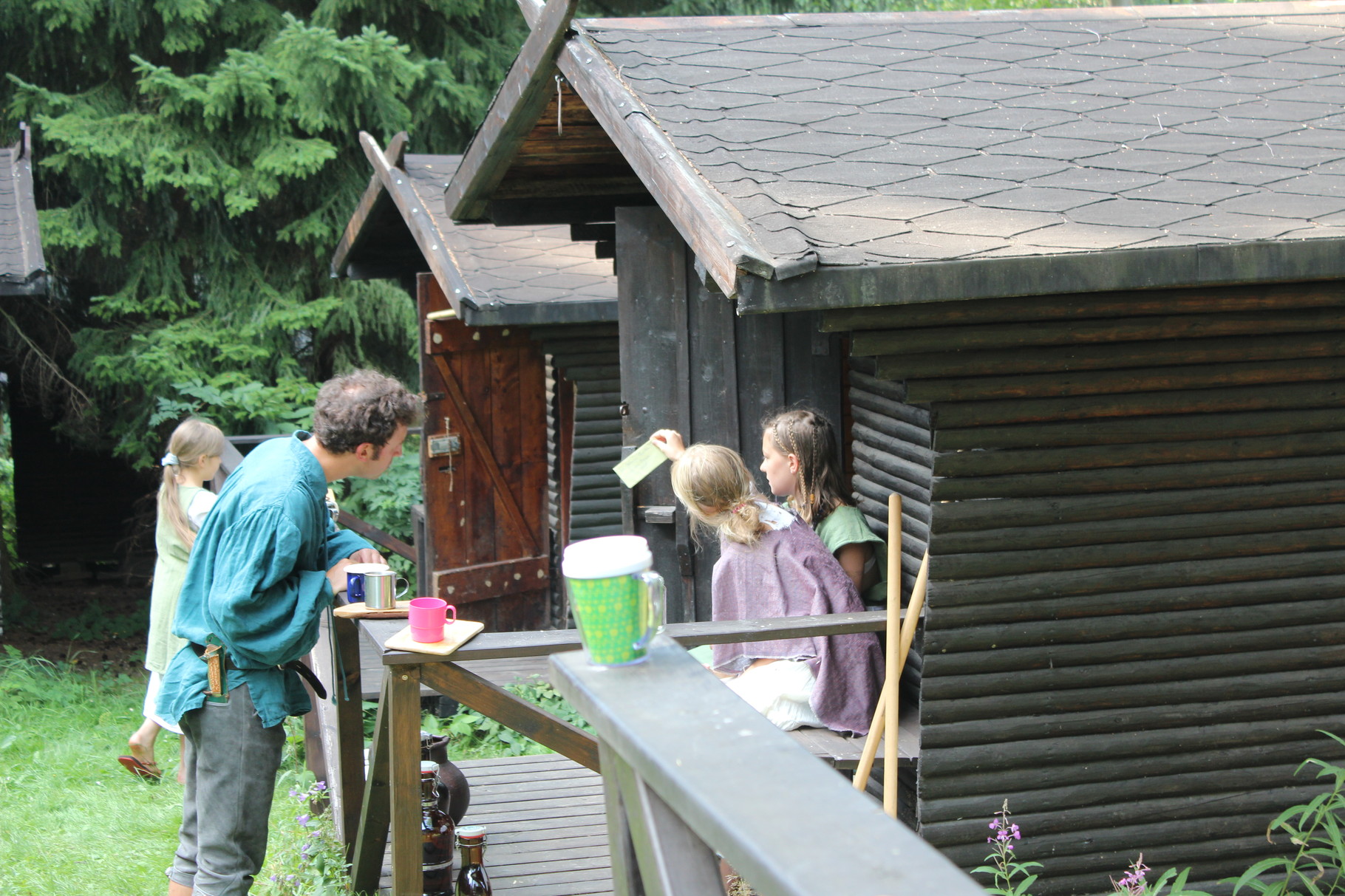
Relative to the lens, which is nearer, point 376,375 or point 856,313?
point 856,313

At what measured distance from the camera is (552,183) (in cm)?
591

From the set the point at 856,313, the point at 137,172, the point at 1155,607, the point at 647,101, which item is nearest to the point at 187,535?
the point at 647,101

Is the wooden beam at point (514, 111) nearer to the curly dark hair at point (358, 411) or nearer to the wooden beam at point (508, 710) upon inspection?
the curly dark hair at point (358, 411)

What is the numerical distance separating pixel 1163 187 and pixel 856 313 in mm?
1240

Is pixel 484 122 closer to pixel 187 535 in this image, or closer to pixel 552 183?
pixel 552 183

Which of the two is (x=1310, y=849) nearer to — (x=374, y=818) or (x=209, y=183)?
(x=374, y=818)

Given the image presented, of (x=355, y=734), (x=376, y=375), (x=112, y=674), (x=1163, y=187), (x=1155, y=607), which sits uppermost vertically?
(x=1163, y=187)

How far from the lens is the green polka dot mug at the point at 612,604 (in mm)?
1821

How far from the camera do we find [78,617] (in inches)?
451

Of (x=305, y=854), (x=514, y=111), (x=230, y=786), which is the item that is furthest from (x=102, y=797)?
(x=514, y=111)

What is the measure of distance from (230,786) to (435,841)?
0.74 meters

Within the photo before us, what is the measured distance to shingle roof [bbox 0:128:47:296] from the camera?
26.2 ft

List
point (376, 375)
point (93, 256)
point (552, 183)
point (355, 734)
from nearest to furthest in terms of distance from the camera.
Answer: point (376, 375), point (355, 734), point (552, 183), point (93, 256)

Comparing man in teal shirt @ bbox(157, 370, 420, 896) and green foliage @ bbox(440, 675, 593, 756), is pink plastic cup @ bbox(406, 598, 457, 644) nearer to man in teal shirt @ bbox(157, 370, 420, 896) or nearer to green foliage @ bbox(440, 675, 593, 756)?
man in teal shirt @ bbox(157, 370, 420, 896)
